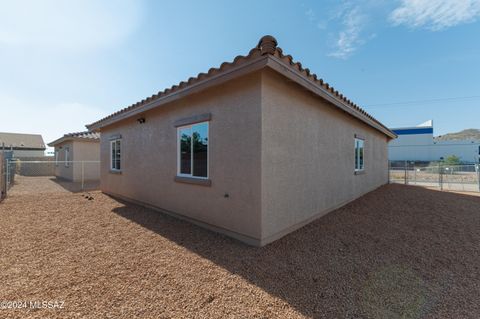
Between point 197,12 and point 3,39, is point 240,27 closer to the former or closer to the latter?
point 197,12

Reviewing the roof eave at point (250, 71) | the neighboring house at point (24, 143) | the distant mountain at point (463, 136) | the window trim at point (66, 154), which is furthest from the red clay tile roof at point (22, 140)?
the distant mountain at point (463, 136)

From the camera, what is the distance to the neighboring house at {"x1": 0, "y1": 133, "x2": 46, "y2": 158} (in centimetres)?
3441

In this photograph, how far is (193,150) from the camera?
5.51m

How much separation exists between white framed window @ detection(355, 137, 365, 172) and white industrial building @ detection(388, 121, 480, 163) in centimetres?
3451

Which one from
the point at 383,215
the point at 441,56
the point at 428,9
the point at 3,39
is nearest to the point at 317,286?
the point at 383,215

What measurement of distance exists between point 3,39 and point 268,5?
7.71m

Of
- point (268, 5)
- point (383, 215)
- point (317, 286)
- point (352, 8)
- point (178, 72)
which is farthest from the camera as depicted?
point (178, 72)

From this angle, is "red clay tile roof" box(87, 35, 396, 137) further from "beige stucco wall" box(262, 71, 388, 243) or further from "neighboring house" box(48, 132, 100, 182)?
"neighboring house" box(48, 132, 100, 182)

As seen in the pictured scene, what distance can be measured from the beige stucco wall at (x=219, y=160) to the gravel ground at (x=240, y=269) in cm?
51

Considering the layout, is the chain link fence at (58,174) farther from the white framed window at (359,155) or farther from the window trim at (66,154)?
the white framed window at (359,155)

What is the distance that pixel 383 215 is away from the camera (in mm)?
6188

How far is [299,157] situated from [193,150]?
8.89 feet

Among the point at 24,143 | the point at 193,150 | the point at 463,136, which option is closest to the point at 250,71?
the point at 193,150

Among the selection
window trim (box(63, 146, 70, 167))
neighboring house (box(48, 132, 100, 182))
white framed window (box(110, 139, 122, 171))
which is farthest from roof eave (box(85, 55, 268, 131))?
window trim (box(63, 146, 70, 167))
